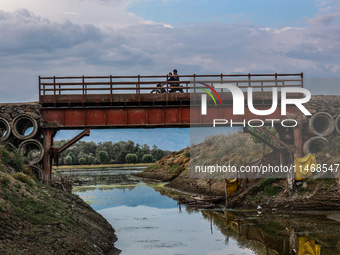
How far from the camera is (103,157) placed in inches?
6703

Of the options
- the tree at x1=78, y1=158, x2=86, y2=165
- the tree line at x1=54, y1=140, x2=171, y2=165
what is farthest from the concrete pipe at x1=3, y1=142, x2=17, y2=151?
the tree at x1=78, y1=158, x2=86, y2=165

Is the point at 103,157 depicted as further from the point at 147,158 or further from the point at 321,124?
the point at 321,124

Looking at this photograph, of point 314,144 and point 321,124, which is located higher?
point 321,124

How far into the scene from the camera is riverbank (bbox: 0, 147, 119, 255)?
65.0 ft

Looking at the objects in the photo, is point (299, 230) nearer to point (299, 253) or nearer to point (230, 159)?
point (299, 253)

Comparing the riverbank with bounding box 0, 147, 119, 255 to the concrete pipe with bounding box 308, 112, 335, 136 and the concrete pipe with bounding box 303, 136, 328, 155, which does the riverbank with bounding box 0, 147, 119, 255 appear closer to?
the concrete pipe with bounding box 303, 136, 328, 155

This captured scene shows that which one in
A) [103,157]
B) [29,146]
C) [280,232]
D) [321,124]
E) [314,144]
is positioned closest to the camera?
[280,232]

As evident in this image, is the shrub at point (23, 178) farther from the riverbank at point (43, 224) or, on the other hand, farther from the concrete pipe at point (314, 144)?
the concrete pipe at point (314, 144)

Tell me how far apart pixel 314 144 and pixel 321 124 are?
2.49 meters

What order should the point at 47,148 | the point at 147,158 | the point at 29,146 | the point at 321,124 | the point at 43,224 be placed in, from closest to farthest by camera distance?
the point at 43,224 → the point at 47,148 → the point at 29,146 → the point at 321,124 → the point at 147,158

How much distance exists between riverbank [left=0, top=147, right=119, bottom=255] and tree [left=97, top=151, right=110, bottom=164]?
137m

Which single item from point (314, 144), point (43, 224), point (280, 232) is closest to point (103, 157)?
point (314, 144)

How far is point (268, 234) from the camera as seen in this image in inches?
1261

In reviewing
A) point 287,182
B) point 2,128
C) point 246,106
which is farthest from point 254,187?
point 2,128
